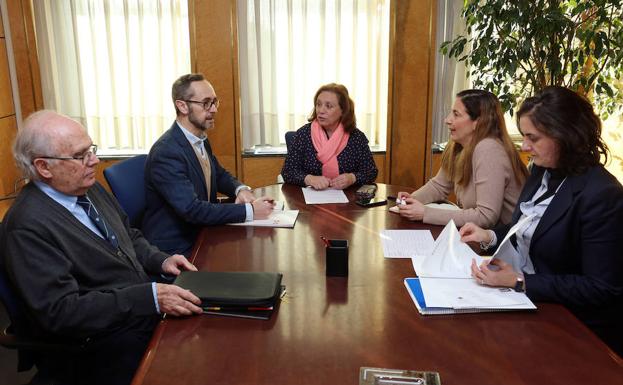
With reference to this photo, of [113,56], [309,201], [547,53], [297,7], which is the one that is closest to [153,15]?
[113,56]

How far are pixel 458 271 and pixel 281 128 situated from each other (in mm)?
2990

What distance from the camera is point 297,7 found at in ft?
14.1

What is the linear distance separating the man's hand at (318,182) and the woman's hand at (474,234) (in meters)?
1.08

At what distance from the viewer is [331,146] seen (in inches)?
132

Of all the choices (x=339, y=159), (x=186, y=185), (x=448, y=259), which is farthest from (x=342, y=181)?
(x=448, y=259)

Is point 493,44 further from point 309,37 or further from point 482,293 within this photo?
point 482,293

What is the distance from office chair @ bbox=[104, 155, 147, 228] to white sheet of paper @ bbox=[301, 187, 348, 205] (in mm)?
845

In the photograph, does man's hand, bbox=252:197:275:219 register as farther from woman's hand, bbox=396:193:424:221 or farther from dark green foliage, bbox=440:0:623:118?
dark green foliage, bbox=440:0:623:118

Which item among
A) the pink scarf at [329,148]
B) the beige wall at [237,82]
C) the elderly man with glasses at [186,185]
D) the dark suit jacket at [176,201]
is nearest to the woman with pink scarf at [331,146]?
the pink scarf at [329,148]

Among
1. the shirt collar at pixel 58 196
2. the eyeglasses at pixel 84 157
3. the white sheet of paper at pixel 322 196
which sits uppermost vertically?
the eyeglasses at pixel 84 157

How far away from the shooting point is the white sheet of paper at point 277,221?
2.37 m

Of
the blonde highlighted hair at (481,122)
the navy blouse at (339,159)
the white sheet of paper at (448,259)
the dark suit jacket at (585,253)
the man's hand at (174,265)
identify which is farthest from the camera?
the navy blouse at (339,159)

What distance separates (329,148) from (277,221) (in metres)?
1.05

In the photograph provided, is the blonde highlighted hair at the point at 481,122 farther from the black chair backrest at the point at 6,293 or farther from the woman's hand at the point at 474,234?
the black chair backrest at the point at 6,293
